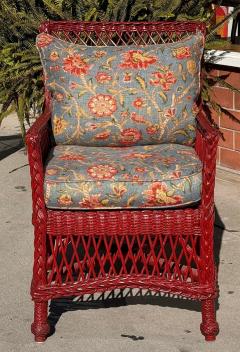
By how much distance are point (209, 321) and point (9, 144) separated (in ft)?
10.6

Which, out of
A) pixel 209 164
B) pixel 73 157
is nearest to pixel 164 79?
pixel 73 157

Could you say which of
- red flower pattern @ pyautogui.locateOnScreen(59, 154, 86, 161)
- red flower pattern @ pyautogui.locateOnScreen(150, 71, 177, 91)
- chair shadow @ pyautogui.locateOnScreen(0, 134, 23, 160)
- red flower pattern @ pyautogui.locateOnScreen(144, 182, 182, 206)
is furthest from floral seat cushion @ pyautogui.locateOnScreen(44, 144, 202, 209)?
chair shadow @ pyautogui.locateOnScreen(0, 134, 23, 160)

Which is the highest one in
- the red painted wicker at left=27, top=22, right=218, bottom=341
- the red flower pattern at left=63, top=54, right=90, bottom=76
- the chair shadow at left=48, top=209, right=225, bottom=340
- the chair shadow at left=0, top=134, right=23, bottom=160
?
the red flower pattern at left=63, top=54, right=90, bottom=76

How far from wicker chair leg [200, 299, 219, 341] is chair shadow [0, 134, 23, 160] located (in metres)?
2.87

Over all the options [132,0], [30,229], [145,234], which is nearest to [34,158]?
[145,234]

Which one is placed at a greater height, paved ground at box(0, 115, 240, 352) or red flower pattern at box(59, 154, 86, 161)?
red flower pattern at box(59, 154, 86, 161)

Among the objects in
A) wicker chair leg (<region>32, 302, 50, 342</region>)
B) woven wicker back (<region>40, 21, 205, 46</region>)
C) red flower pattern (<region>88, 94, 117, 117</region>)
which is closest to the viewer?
wicker chair leg (<region>32, 302, 50, 342</region>)

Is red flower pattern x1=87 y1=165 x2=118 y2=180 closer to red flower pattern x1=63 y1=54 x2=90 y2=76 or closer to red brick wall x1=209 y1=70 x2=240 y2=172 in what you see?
red flower pattern x1=63 y1=54 x2=90 y2=76

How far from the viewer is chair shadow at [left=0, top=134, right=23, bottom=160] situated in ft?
18.3

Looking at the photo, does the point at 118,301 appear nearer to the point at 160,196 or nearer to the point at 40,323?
the point at 40,323

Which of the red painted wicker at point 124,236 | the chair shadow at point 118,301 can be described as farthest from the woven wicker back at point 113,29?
the chair shadow at point 118,301

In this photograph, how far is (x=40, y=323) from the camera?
295cm

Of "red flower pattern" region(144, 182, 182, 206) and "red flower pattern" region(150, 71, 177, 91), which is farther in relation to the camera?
"red flower pattern" region(150, 71, 177, 91)

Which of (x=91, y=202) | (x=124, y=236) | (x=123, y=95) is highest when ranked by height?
(x=123, y=95)
